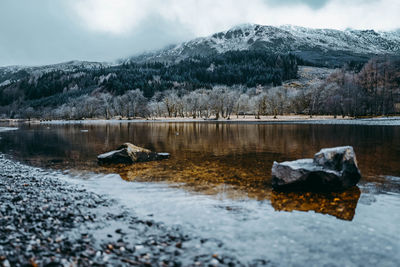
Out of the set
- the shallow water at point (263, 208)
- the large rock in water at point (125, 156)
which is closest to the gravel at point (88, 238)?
the shallow water at point (263, 208)

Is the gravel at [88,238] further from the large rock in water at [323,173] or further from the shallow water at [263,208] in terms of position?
the large rock in water at [323,173]

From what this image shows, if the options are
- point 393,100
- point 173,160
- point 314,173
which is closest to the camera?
point 314,173

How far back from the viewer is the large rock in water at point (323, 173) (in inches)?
581

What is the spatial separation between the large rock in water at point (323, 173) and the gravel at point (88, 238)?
23.4 feet

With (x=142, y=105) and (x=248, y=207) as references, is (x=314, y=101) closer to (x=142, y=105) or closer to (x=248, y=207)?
(x=142, y=105)

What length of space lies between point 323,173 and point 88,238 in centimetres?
1191

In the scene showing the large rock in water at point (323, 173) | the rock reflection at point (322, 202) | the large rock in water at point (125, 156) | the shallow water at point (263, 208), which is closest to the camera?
the shallow water at point (263, 208)

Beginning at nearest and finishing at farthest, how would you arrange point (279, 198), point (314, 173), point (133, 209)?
point (133, 209), point (279, 198), point (314, 173)

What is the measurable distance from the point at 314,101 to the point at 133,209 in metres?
130

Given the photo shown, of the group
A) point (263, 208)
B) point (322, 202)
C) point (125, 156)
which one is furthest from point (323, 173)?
point (125, 156)

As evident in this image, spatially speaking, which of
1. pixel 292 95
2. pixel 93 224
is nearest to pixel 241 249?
pixel 93 224

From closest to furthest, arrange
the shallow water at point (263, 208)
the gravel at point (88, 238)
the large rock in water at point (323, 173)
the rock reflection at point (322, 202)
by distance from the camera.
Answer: the gravel at point (88, 238)
the shallow water at point (263, 208)
the rock reflection at point (322, 202)
the large rock in water at point (323, 173)

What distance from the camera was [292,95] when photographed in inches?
5984

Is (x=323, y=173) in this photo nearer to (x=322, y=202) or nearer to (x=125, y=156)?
(x=322, y=202)
